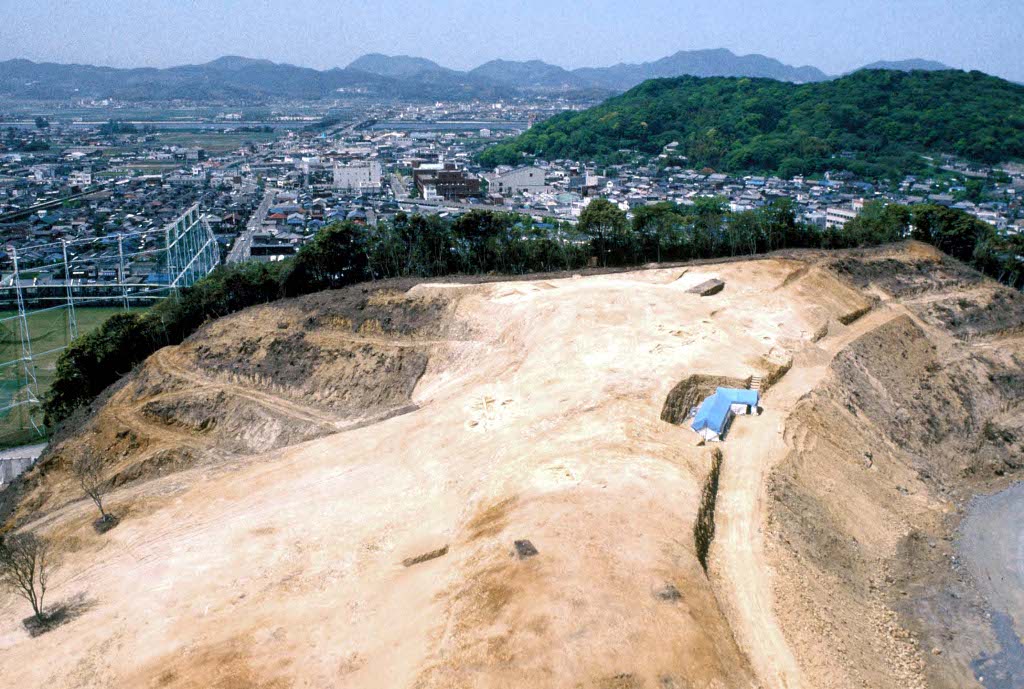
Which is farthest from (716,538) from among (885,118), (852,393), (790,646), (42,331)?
(885,118)

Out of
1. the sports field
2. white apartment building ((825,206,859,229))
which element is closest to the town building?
white apartment building ((825,206,859,229))

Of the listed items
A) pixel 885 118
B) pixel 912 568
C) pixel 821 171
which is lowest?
pixel 912 568

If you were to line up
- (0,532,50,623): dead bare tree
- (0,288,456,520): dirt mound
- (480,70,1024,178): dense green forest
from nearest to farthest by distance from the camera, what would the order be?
(0,532,50,623): dead bare tree < (0,288,456,520): dirt mound < (480,70,1024,178): dense green forest

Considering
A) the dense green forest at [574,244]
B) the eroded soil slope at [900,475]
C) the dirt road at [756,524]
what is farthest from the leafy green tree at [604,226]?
the dirt road at [756,524]

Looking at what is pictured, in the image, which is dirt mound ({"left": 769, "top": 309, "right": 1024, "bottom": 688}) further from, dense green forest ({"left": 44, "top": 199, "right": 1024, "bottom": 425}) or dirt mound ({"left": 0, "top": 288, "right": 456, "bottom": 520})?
dirt mound ({"left": 0, "top": 288, "right": 456, "bottom": 520})

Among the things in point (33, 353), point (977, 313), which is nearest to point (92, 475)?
point (33, 353)

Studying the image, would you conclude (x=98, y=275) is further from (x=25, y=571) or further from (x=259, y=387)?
(x=25, y=571)

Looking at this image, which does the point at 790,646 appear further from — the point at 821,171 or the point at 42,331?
the point at 821,171

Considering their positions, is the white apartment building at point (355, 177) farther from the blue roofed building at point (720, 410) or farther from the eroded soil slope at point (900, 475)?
the blue roofed building at point (720, 410)
